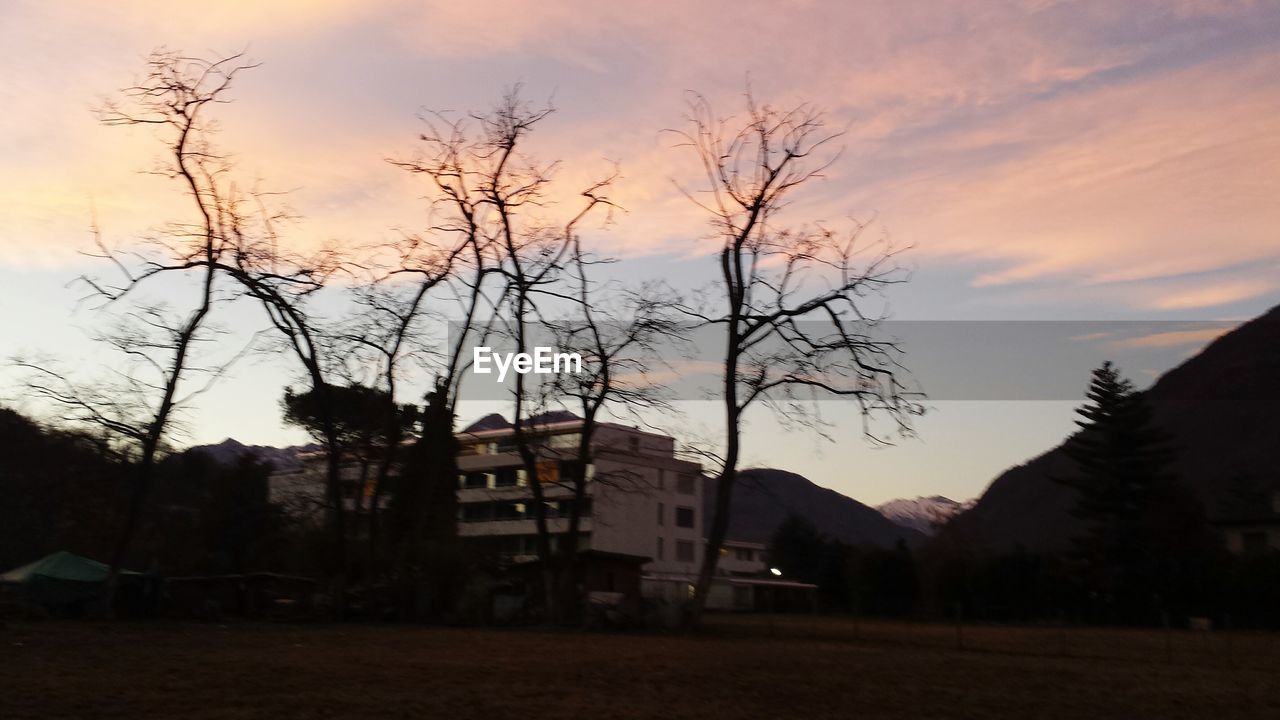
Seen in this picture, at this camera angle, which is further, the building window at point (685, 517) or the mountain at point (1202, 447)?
the mountain at point (1202, 447)

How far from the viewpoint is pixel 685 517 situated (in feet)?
299

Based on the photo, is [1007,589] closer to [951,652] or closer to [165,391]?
[951,652]

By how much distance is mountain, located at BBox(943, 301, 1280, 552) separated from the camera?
157750 millimetres

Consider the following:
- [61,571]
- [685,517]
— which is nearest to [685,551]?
[685,517]

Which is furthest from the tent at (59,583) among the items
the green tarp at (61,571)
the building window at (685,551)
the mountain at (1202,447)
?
the mountain at (1202,447)

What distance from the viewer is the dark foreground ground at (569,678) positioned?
45.6ft

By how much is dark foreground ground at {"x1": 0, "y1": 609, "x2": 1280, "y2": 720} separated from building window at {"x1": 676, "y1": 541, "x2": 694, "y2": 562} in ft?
201

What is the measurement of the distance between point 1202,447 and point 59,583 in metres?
172

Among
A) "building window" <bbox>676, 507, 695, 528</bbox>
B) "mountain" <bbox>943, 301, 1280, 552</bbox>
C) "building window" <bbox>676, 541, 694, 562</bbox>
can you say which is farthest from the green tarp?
"mountain" <bbox>943, 301, 1280, 552</bbox>

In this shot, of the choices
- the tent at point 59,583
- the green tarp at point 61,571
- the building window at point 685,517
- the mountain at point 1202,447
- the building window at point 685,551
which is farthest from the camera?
the mountain at point 1202,447

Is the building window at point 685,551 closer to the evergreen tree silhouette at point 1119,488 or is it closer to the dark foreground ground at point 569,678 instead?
the evergreen tree silhouette at point 1119,488

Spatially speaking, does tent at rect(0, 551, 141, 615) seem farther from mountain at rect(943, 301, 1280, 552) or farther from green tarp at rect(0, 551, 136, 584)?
mountain at rect(943, 301, 1280, 552)

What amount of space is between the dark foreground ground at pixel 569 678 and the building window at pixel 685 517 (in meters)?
61.6

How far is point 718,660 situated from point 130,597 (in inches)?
951
